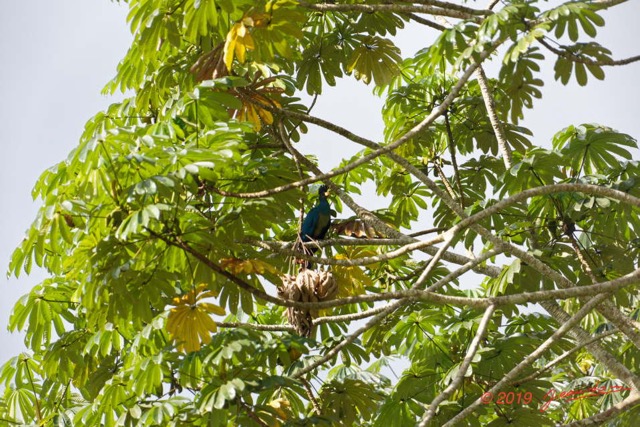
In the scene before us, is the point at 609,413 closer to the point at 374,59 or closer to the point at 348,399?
the point at 348,399

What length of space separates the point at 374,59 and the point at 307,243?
2.02 meters

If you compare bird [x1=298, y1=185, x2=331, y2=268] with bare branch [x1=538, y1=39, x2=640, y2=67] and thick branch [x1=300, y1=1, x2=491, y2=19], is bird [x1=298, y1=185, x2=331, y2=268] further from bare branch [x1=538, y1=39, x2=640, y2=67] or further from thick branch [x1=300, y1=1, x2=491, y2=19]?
bare branch [x1=538, y1=39, x2=640, y2=67]

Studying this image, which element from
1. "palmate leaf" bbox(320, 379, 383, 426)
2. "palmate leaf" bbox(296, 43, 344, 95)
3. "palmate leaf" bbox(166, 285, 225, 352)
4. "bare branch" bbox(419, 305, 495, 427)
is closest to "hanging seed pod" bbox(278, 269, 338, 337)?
"palmate leaf" bbox(166, 285, 225, 352)

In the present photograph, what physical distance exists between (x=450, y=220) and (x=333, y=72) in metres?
1.49

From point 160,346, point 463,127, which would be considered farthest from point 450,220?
point 160,346

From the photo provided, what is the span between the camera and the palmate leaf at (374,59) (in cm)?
617

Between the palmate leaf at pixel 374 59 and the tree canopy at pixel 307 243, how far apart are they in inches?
0.7

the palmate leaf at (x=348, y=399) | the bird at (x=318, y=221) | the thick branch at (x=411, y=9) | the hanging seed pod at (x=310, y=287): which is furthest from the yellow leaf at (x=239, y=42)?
the palmate leaf at (x=348, y=399)

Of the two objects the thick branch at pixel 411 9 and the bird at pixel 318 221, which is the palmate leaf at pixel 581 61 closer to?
the thick branch at pixel 411 9

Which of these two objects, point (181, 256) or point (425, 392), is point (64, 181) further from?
point (425, 392)

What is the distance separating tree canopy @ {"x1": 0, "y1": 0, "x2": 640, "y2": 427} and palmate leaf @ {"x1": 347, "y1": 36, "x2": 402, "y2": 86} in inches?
0.7

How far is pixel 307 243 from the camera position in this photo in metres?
4.66

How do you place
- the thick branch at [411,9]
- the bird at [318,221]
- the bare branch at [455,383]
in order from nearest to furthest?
the bare branch at [455,383]
the thick branch at [411,9]
the bird at [318,221]

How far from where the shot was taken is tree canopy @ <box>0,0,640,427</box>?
3994mm
